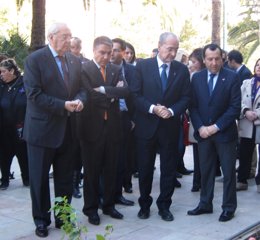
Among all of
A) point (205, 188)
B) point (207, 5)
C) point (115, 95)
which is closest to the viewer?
point (115, 95)

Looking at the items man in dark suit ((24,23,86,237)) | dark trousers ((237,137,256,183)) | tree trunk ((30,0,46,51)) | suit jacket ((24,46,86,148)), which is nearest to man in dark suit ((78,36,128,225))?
man in dark suit ((24,23,86,237))

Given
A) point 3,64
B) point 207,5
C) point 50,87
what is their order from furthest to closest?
point 207,5 → point 3,64 → point 50,87

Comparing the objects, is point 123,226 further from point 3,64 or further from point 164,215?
point 3,64

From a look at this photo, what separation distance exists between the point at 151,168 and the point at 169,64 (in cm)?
120

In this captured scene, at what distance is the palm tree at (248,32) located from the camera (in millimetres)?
28406

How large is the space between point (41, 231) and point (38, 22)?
8209 millimetres

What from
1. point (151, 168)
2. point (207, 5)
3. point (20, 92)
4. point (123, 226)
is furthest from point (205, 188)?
point (207, 5)

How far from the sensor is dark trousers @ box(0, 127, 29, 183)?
275 inches

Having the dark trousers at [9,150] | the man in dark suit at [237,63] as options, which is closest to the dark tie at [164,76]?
the man in dark suit at [237,63]

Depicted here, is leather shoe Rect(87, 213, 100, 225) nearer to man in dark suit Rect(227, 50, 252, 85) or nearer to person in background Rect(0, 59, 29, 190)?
person in background Rect(0, 59, 29, 190)

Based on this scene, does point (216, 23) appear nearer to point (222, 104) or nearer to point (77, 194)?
point (77, 194)

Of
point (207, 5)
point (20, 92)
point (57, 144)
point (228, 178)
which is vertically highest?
point (207, 5)

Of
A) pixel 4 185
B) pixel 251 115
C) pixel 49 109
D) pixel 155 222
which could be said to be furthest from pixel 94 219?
pixel 251 115

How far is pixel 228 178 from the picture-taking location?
5355 millimetres
